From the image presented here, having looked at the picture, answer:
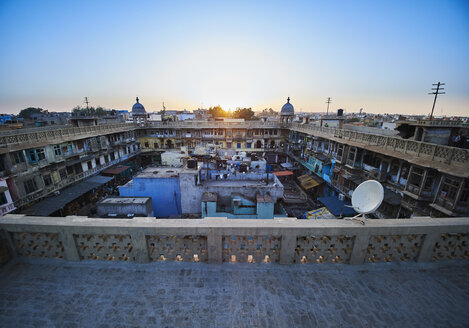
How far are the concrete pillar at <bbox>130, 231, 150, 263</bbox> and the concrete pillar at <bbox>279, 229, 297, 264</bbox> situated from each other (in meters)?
3.16

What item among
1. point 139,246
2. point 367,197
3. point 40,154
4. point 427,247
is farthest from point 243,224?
point 40,154

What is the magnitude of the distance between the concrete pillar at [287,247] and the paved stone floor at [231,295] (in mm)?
194

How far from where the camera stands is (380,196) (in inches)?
181

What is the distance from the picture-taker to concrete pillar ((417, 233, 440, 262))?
459 centimetres

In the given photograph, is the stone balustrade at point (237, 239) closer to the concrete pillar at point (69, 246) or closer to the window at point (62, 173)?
the concrete pillar at point (69, 246)

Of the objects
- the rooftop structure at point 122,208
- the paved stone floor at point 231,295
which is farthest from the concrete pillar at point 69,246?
the rooftop structure at point 122,208

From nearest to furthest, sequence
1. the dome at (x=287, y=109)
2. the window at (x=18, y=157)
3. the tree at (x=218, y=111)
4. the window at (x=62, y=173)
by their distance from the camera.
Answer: the window at (x=18, y=157)
the window at (x=62, y=173)
the dome at (x=287, y=109)
the tree at (x=218, y=111)

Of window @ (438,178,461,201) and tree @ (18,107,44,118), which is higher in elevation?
tree @ (18,107,44,118)

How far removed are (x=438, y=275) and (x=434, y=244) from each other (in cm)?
69

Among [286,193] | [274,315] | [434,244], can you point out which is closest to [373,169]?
[286,193]

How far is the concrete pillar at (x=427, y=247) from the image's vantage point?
459cm

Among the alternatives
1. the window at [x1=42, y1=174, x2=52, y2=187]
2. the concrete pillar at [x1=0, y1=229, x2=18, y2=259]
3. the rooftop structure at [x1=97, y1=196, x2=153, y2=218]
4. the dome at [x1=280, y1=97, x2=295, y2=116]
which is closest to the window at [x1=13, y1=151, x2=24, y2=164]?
the window at [x1=42, y1=174, x2=52, y2=187]

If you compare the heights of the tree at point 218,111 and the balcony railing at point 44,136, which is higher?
the tree at point 218,111

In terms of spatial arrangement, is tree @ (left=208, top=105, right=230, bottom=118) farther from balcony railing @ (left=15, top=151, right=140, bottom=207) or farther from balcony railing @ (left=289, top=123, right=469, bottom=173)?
balcony railing @ (left=289, top=123, right=469, bottom=173)
